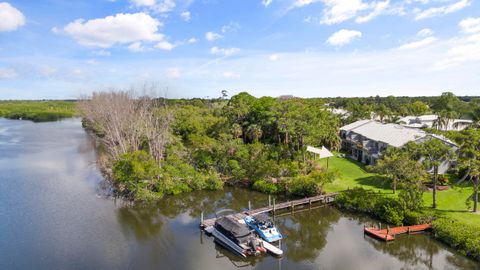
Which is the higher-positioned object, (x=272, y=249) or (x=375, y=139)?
(x=375, y=139)

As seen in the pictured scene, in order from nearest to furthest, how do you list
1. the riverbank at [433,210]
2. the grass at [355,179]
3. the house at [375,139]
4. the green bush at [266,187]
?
the riverbank at [433,210]
the grass at [355,179]
the green bush at [266,187]
the house at [375,139]

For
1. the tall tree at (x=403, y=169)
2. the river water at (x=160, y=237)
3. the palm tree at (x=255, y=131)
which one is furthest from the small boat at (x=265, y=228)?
the palm tree at (x=255, y=131)

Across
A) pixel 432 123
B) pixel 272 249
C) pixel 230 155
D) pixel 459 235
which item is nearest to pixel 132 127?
pixel 230 155

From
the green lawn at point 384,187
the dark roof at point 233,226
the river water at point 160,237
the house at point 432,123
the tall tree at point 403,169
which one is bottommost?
the river water at point 160,237

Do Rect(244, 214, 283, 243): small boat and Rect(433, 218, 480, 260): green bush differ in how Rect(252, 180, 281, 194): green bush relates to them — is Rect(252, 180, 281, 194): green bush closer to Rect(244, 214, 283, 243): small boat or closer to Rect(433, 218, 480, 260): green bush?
Rect(244, 214, 283, 243): small boat

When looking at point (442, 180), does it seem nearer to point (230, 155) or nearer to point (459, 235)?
point (459, 235)

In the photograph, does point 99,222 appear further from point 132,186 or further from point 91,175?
point 91,175

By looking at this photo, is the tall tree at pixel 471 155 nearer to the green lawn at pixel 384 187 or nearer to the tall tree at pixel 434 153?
the tall tree at pixel 434 153
